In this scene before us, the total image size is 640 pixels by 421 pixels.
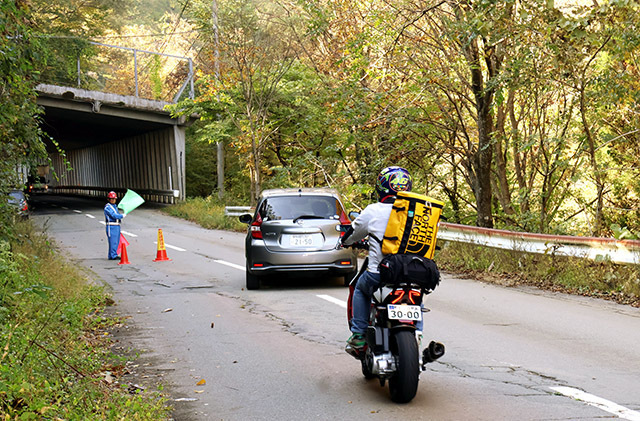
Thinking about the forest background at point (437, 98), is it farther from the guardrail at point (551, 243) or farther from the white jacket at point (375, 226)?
the white jacket at point (375, 226)

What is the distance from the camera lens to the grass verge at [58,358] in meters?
4.87

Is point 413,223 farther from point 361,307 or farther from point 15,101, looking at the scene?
point 15,101

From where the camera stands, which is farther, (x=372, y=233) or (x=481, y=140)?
(x=481, y=140)

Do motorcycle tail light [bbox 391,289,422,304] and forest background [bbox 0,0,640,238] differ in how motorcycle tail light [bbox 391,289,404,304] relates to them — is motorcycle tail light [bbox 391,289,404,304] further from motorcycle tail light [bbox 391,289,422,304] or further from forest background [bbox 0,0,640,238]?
forest background [bbox 0,0,640,238]

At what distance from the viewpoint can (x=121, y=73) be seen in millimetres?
57875

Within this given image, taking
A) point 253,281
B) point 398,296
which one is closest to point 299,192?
point 253,281

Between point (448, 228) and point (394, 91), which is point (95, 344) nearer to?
point (448, 228)

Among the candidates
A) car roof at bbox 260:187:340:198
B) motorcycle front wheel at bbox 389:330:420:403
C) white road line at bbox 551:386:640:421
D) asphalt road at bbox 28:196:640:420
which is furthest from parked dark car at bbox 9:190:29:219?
white road line at bbox 551:386:640:421

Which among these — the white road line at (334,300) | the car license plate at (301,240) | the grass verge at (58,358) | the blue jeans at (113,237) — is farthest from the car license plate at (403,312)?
the blue jeans at (113,237)

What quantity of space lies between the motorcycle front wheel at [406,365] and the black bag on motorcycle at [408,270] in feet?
1.30

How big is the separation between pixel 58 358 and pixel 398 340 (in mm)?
2489

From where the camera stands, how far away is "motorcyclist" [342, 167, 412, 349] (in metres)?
6.06

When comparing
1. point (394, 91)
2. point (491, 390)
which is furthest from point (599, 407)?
point (394, 91)

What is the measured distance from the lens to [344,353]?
25.6 ft
